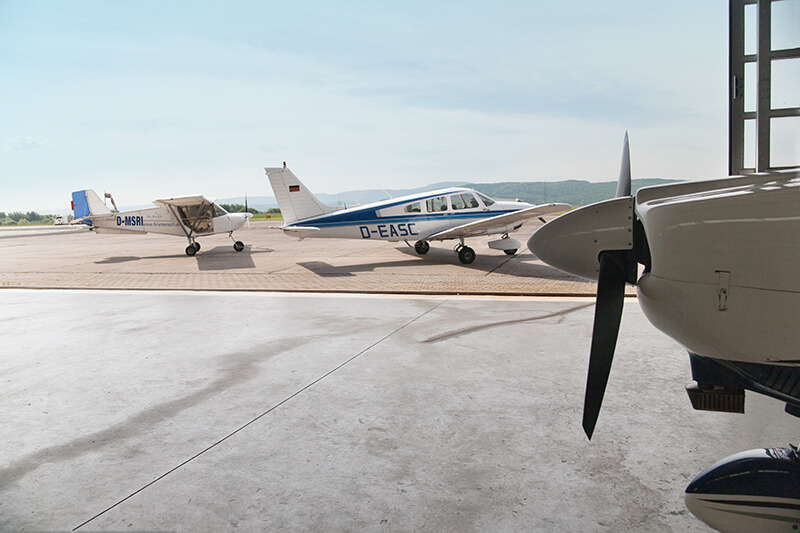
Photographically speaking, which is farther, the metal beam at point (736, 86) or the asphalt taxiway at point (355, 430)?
the metal beam at point (736, 86)

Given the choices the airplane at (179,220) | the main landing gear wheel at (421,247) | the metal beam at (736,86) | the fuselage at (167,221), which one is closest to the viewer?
the metal beam at (736,86)

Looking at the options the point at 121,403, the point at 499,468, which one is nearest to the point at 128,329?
the point at 121,403

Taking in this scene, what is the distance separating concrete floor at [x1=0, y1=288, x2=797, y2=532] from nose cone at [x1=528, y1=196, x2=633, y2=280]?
4.30 ft

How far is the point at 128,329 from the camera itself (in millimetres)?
7332

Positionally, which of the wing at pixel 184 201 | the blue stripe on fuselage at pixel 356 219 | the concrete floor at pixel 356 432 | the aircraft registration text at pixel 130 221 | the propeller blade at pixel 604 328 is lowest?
the concrete floor at pixel 356 432

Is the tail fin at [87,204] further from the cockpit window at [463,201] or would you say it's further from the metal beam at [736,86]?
the metal beam at [736,86]

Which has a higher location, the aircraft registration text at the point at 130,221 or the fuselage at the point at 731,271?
the aircraft registration text at the point at 130,221

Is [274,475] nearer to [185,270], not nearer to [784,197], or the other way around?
[784,197]

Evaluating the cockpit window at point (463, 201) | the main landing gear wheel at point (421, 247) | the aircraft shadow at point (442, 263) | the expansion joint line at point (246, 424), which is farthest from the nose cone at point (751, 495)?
the main landing gear wheel at point (421, 247)

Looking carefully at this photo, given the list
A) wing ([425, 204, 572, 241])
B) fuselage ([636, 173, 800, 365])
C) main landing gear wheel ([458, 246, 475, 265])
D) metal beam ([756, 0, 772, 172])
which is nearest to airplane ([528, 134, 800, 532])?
fuselage ([636, 173, 800, 365])

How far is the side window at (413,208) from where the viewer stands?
1368 centimetres

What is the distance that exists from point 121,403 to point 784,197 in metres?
4.89

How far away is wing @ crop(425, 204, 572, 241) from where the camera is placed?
12.3 metres

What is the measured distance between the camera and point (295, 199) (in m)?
14.1
